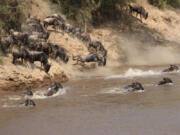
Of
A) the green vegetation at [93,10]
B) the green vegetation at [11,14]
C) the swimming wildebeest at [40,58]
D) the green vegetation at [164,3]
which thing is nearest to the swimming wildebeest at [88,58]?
the green vegetation at [11,14]

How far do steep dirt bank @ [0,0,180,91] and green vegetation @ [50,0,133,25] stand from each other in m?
0.85

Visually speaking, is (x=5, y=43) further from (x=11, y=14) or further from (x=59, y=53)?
(x=11, y=14)

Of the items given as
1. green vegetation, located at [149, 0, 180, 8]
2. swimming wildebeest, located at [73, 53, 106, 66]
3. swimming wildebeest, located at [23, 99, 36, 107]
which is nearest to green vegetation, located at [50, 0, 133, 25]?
green vegetation, located at [149, 0, 180, 8]

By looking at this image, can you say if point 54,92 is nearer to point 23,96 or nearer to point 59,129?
point 23,96

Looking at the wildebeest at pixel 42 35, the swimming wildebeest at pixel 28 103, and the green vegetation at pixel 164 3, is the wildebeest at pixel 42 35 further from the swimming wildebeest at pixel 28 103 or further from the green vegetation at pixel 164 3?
the green vegetation at pixel 164 3

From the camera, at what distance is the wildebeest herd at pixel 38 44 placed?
15657 mm

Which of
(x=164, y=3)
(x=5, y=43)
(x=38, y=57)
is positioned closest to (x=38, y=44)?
(x=38, y=57)

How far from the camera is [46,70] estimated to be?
1588cm

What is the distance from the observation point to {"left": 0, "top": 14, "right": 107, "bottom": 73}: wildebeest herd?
15.7 m

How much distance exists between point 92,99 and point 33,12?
1191cm

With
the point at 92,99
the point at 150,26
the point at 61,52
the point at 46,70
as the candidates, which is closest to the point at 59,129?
the point at 92,99

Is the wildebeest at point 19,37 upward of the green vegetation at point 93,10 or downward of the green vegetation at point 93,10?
downward

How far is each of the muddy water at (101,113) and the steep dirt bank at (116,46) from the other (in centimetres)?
194

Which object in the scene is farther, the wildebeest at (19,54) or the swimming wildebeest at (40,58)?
the swimming wildebeest at (40,58)
